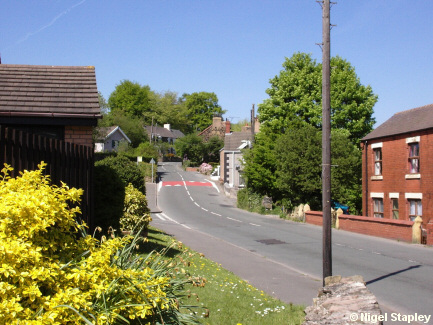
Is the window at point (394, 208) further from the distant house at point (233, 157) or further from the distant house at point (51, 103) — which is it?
the distant house at point (233, 157)

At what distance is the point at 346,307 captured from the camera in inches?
257

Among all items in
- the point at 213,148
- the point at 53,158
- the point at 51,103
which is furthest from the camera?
the point at 213,148

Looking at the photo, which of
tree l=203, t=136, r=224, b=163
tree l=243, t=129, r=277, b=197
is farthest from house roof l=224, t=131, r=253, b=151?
tree l=203, t=136, r=224, b=163

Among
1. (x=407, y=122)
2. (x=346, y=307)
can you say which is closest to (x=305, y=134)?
(x=407, y=122)

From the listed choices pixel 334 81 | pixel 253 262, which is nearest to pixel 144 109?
pixel 334 81

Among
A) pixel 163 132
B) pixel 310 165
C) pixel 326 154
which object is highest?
pixel 163 132

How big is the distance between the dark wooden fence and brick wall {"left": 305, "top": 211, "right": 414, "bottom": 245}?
1720 centimetres

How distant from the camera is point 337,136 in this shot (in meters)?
34.8

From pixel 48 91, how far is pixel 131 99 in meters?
100.0

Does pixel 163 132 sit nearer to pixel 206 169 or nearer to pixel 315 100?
pixel 206 169

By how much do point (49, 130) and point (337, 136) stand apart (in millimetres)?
27061

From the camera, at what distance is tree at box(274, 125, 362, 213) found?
3294 centimetres

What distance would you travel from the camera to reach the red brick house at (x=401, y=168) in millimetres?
24422

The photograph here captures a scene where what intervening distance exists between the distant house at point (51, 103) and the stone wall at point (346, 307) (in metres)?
5.92
